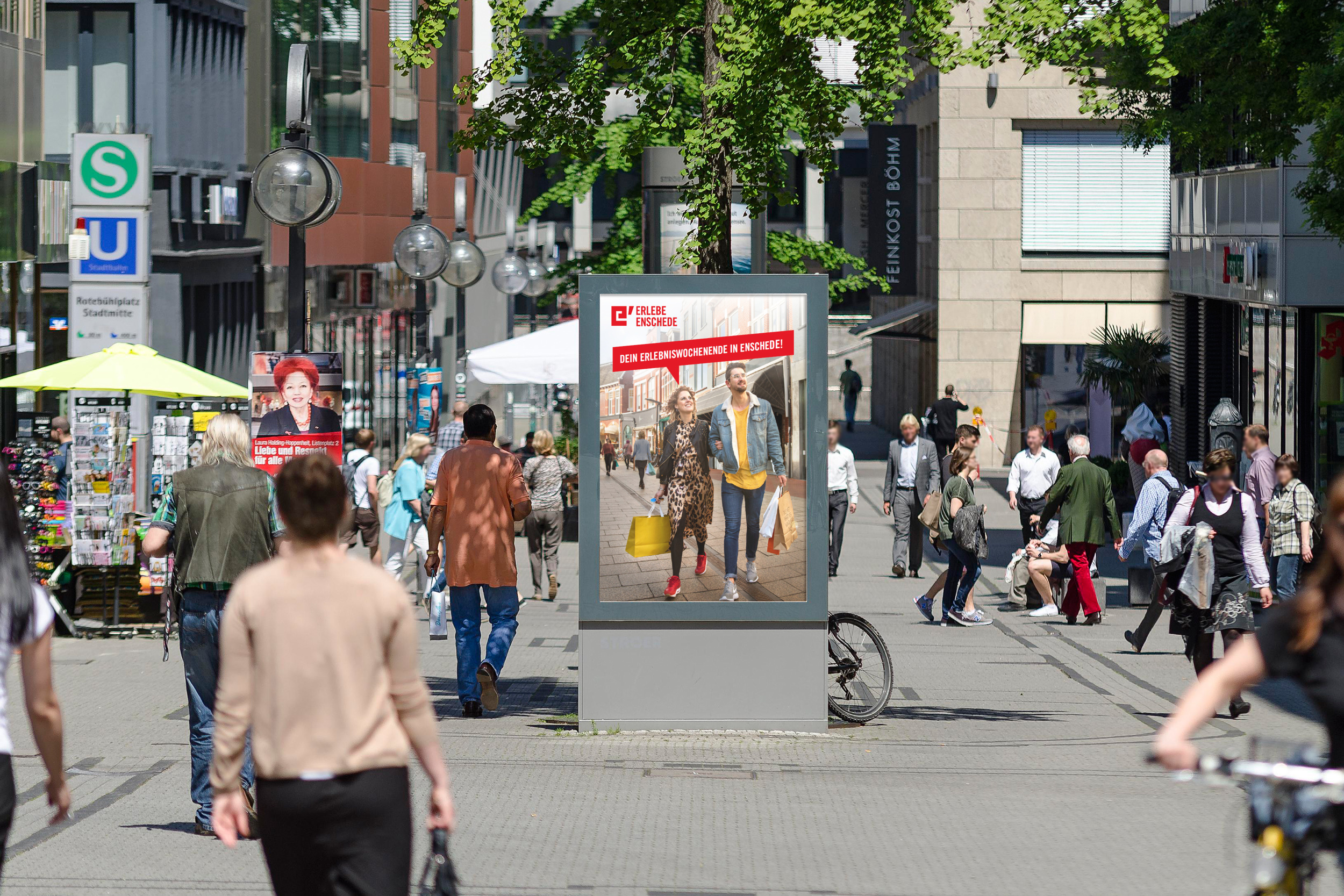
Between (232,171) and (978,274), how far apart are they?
17188 mm

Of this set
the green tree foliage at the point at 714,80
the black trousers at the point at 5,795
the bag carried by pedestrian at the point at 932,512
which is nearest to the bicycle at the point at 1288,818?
the black trousers at the point at 5,795

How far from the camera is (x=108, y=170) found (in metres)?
18.4

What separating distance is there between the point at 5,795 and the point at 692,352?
20.2ft

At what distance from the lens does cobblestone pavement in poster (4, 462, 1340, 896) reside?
709 cm

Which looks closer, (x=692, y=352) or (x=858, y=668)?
(x=692, y=352)

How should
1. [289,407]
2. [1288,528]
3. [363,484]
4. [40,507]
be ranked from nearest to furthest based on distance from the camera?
[289,407]
[40,507]
[1288,528]
[363,484]

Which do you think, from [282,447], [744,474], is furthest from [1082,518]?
[282,447]

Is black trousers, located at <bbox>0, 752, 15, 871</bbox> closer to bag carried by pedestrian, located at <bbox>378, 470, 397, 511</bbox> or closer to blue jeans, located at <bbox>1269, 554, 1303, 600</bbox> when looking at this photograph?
bag carried by pedestrian, located at <bbox>378, 470, 397, 511</bbox>

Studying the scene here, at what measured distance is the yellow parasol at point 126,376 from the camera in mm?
14523

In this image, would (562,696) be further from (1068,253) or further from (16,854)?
(1068,253)

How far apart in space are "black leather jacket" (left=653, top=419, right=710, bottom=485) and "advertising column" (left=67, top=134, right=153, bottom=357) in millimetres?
8117

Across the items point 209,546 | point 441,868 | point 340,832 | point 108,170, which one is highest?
point 108,170

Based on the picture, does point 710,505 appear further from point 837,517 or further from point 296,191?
point 837,517

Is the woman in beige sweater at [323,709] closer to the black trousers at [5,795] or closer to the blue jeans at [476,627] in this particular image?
the black trousers at [5,795]
